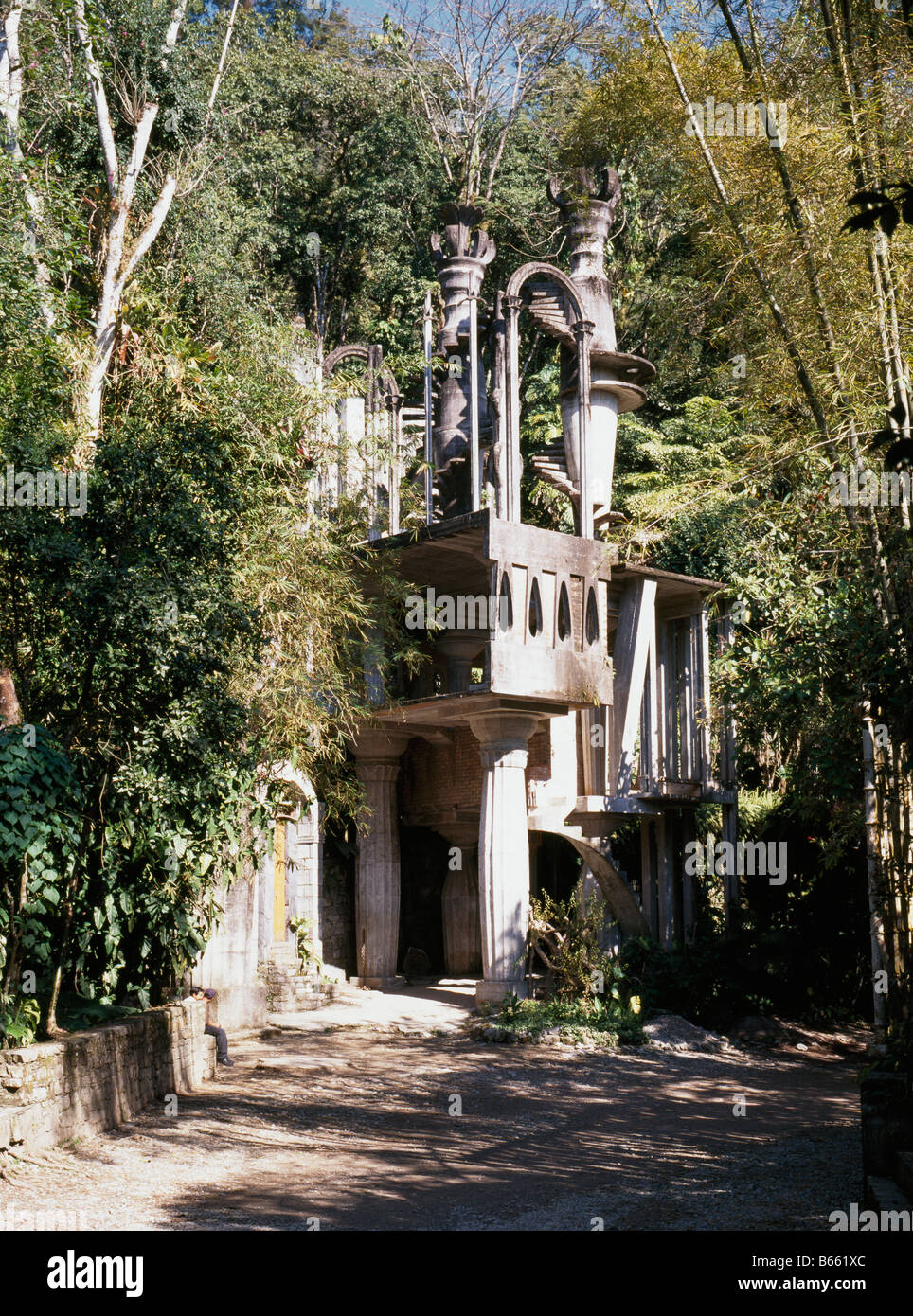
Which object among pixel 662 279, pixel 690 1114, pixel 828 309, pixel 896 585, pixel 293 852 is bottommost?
pixel 690 1114

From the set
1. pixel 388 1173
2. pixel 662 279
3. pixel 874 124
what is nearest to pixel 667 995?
pixel 388 1173

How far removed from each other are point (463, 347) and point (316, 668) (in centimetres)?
569

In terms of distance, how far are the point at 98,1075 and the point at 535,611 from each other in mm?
7439

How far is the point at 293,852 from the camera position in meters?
17.3

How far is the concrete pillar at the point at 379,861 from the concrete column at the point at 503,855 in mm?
2377

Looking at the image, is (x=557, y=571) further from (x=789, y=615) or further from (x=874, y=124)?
(x=874, y=124)

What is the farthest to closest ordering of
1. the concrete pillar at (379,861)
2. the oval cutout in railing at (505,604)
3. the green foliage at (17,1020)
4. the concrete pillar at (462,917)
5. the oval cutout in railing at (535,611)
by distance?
the concrete pillar at (462,917)
the concrete pillar at (379,861)
the oval cutout in railing at (535,611)
the oval cutout in railing at (505,604)
the green foliage at (17,1020)

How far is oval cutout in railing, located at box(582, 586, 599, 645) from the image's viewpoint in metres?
A: 15.9

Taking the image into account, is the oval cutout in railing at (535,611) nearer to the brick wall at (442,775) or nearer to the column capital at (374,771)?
Answer: the brick wall at (442,775)

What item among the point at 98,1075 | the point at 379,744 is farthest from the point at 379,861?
the point at 98,1075

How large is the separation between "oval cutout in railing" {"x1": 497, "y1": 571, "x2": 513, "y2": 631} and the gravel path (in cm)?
470

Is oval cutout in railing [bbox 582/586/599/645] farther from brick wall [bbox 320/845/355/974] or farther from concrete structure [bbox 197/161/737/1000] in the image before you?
brick wall [bbox 320/845/355/974]

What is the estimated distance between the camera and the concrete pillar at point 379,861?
58.7 ft

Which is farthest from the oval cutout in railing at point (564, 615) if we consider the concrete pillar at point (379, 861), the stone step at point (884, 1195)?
the stone step at point (884, 1195)
